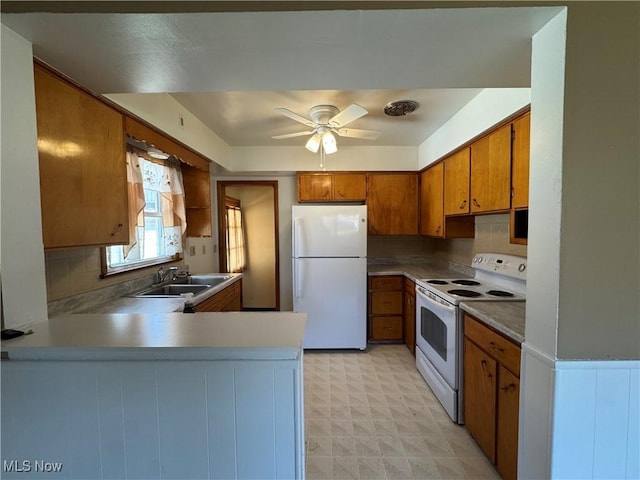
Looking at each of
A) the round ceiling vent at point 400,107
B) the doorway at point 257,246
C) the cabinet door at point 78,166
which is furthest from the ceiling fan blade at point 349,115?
the doorway at point 257,246

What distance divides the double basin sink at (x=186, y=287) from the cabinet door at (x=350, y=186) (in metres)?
1.57

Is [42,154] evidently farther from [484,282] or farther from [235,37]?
[484,282]

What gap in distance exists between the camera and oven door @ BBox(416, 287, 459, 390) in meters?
1.92

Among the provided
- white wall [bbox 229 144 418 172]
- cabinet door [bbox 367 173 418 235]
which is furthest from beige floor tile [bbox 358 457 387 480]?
white wall [bbox 229 144 418 172]

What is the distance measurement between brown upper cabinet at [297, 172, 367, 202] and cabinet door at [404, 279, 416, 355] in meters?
1.20

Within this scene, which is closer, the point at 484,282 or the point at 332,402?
Result: the point at 332,402

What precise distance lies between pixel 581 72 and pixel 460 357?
1.66 metres

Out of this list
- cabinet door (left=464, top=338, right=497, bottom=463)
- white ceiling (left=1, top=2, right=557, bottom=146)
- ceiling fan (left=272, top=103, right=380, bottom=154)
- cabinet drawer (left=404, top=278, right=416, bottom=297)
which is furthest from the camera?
cabinet drawer (left=404, top=278, right=416, bottom=297)

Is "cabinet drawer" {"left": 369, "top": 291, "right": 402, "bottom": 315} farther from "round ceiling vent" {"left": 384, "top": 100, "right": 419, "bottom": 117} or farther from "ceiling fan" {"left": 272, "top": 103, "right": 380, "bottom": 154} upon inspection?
"round ceiling vent" {"left": 384, "top": 100, "right": 419, "bottom": 117}

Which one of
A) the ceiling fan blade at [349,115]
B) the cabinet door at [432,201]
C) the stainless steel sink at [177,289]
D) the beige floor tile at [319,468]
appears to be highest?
the ceiling fan blade at [349,115]

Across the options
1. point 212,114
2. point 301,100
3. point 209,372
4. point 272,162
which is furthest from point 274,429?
point 272,162

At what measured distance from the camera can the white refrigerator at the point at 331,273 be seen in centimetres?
308

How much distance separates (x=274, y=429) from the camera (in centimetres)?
95

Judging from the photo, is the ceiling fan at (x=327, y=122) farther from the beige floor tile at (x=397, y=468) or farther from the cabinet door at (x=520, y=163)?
the beige floor tile at (x=397, y=468)
